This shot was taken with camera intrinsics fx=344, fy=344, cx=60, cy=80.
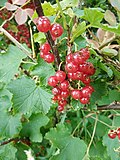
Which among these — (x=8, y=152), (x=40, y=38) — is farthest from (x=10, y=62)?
(x=8, y=152)

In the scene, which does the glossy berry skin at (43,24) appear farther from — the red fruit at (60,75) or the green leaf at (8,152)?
the green leaf at (8,152)

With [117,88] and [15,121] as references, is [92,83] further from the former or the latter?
[15,121]

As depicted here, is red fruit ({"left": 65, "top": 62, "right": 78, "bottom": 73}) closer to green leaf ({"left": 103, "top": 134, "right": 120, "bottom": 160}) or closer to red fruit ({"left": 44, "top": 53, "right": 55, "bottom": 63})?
red fruit ({"left": 44, "top": 53, "right": 55, "bottom": 63})

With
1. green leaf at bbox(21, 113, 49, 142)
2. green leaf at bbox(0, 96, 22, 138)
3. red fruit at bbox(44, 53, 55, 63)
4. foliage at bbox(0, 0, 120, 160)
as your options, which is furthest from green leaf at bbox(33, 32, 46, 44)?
green leaf at bbox(21, 113, 49, 142)

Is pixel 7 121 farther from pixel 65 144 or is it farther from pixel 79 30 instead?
pixel 79 30

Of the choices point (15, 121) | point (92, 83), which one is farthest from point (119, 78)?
point (15, 121)

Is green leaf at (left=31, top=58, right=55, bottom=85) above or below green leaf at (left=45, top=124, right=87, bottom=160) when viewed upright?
above

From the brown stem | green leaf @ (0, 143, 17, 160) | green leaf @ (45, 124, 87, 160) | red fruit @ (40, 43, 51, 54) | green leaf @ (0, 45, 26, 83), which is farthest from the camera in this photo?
green leaf @ (0, 143, 17, 160)
